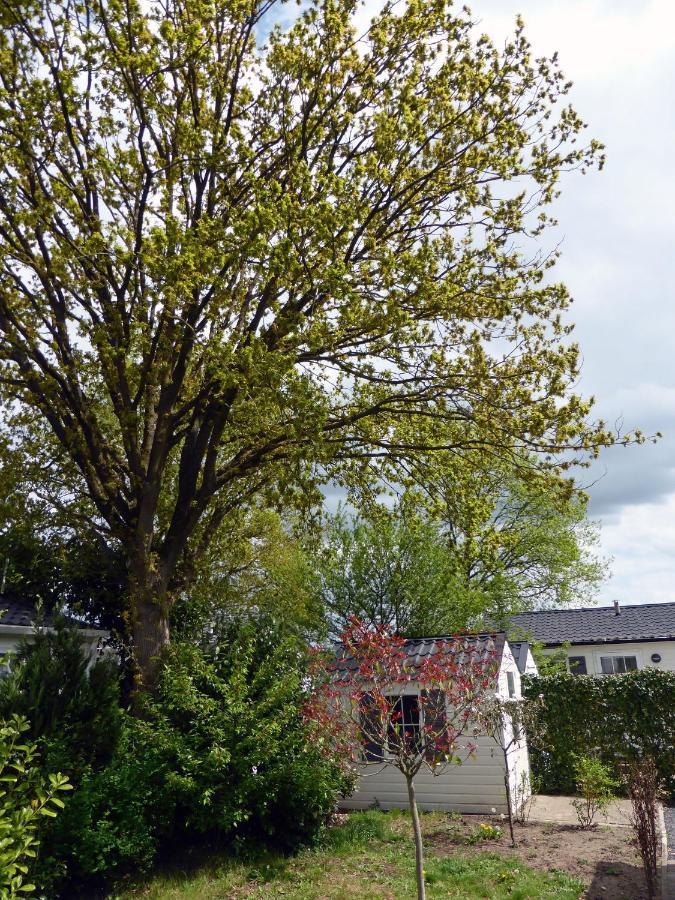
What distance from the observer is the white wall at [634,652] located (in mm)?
22758

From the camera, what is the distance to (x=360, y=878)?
25.8ft

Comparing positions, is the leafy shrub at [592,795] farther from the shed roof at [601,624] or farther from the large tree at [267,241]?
the shed roof at [601,624]

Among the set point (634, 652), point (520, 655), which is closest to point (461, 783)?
point (520, 655)

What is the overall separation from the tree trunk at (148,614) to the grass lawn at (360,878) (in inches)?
115

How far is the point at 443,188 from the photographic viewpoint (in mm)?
10164

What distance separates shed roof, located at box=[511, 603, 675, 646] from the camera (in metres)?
23.5

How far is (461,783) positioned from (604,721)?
4170 mm

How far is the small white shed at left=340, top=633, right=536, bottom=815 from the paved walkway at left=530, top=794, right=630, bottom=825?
0.60m

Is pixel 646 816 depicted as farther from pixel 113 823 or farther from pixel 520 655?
pixel 520 655

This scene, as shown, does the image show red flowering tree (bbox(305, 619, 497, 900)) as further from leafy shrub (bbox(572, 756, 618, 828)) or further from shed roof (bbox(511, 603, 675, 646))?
shed roof (bbox(511, 603, 675, 646))

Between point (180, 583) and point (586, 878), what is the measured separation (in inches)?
279

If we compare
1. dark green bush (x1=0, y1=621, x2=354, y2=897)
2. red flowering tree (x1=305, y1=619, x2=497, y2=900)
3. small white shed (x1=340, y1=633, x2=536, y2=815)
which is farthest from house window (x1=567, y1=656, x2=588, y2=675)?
dark green bush (x1=0, y1=621, x2=354, y2=897)

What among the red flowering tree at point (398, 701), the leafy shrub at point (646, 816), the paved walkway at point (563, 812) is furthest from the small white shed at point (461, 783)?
the leafy shrub at point (646, 816)

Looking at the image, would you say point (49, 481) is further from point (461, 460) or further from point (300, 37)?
point (300, 37)
